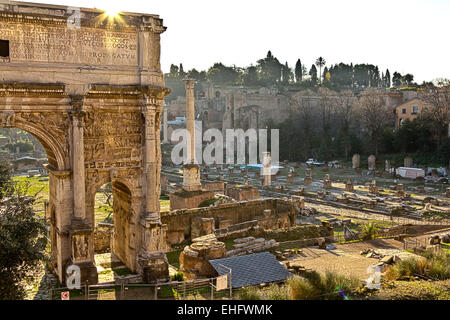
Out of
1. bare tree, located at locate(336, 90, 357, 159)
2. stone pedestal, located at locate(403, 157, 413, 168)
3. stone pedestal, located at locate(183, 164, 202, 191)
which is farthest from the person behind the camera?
bare tree, located at locate(336, 90, 357, 159)

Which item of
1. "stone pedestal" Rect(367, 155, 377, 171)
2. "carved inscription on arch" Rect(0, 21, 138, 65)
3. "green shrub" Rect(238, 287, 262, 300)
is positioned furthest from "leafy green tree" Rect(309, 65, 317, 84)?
"green shrub" Rect(238, 287, 262, 300)

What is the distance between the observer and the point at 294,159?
53.6 metres

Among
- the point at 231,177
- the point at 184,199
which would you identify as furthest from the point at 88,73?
the point at 231,177

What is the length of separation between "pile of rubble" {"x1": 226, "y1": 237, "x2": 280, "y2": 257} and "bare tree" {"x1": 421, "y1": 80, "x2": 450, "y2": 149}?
32.3 meters

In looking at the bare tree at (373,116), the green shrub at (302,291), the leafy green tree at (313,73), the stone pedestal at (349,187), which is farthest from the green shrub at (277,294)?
the leafy green tree at (313,73)

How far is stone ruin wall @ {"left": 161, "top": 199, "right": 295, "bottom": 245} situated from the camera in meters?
16.9

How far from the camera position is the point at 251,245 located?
51.6 ft

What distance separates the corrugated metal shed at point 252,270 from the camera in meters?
11.1

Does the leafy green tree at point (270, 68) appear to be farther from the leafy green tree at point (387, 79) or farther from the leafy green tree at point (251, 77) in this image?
the leafy green tree at point (387, 79)

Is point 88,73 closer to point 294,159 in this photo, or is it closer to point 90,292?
point 90,292

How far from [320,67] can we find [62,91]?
3661 inches

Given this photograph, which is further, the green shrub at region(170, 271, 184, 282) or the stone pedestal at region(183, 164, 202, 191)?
the stone pedestal at region(183, 164, 202, 191)

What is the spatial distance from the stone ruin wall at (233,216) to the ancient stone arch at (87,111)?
4405mm

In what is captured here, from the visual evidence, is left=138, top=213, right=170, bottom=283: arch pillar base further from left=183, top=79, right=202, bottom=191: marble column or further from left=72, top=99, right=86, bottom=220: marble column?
left=183, top=79, right=202, bottom=191: marble column
